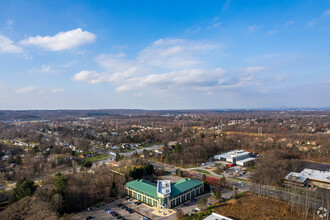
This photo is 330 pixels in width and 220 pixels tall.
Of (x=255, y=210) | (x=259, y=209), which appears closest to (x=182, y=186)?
(x=255, y=210)

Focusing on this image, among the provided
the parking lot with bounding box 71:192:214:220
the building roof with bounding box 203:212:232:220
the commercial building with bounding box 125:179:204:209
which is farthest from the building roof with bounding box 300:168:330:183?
the building roof with bounding box 203:212:232:220

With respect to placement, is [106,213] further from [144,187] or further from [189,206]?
[189,206]

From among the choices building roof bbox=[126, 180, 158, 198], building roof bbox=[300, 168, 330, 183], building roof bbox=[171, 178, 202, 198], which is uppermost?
building roof bbox=[171, 178, 202, 198]

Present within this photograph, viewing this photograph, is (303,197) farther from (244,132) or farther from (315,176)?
(244,132)

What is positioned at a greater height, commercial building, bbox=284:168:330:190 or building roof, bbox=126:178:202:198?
building roof, bbox=126:178:202:198

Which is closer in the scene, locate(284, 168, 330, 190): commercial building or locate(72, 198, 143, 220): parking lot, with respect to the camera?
locate(72, 198, 143, 220): parking lot

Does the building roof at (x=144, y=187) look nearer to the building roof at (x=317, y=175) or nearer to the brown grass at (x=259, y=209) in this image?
the brown grass at (x=259, y=209)

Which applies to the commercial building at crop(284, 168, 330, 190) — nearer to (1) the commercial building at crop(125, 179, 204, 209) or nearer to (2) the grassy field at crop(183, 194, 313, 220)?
(2) the grassy field at crop(183, 194, 313, 220)

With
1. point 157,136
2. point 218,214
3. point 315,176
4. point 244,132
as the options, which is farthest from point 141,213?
point 244,132

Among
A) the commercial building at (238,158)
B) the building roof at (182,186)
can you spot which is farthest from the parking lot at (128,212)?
the commercial building at (238,158)
